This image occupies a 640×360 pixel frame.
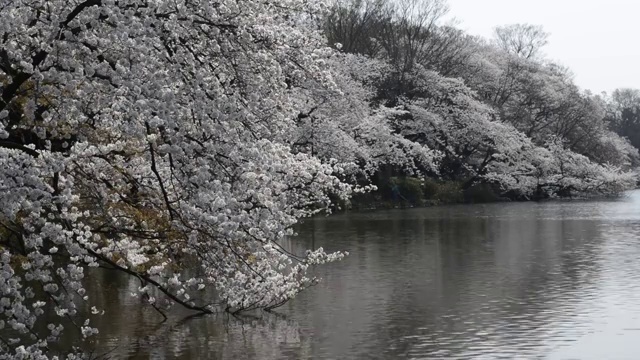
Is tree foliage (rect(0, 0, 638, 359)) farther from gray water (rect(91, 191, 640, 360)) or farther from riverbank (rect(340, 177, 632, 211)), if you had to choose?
riverbank (rect(340, 177, 632, 211))

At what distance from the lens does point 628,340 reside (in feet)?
50.9

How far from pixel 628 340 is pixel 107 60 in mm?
10967

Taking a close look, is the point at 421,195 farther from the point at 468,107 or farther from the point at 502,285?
the point at 502,285

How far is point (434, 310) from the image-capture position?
18.8m

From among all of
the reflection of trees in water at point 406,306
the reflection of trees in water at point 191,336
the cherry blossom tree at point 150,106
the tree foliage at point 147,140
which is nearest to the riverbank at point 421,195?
the reflection of trees in water at point 406,306

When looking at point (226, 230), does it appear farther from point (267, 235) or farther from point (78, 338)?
point (78, 338)

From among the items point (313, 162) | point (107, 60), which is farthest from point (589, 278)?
point (107, 60)

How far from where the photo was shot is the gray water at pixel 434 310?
15117mm

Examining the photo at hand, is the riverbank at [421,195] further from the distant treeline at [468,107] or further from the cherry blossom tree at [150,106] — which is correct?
the cherry blossom tree at [150,106]

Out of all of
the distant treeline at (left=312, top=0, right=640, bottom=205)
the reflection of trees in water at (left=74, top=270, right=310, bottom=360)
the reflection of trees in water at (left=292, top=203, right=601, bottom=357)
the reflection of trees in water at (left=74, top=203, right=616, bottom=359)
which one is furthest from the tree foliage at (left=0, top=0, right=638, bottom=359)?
the distant treeline at (left=312, top=0, right=640, bottom=205)

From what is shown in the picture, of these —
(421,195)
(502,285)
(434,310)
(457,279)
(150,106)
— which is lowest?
(434,310)

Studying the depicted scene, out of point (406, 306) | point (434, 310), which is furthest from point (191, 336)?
point (434, 310)

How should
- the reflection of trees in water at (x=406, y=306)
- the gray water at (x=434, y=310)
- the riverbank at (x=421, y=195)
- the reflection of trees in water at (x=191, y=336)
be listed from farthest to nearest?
1. the riverbank at (x=421, y=195)
2. the reflection of trees in water at (x=406, y=306)
3. the gray water at (x=434, y=310)
4. the reflection of trees in water at (x=191, y=336)

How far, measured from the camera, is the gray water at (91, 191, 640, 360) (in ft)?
49.6
